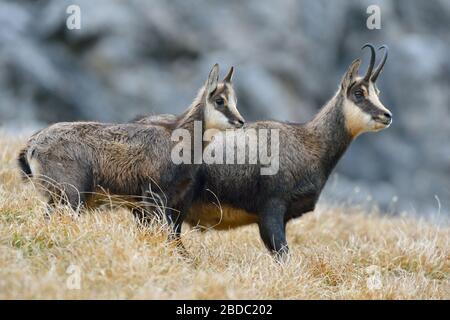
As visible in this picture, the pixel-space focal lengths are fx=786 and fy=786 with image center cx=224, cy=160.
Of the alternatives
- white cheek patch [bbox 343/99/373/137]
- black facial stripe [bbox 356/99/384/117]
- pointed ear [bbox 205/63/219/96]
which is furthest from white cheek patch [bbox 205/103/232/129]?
black facial stripe [bbox 356/99/384/117]

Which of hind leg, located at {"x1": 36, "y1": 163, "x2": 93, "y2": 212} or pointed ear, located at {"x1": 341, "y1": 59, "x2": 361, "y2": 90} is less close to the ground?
pointed ear, located at {"x1": 341, "y1": 59, "x2": 361, "y2": 90}

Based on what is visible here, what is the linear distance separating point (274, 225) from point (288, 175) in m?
0.57

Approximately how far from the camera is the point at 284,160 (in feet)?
28.3

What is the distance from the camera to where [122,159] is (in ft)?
26.6

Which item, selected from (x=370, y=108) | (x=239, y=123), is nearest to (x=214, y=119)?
(x=239, y=123)

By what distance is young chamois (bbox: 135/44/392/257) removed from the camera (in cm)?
850

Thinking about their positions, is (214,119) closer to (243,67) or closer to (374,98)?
(374,98)

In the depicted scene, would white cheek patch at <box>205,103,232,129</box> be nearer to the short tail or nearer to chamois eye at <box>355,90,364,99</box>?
chamois eye at <box>355,90,364,99</box>

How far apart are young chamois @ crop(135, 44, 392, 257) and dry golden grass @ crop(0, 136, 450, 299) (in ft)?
1.10

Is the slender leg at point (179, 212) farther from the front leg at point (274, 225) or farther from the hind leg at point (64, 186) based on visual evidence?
the hind leg at point (64, 186)

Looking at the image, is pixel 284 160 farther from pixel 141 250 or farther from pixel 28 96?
pixel 28 96

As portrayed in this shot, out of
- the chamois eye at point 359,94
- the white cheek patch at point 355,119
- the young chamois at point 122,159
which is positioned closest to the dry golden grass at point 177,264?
the young chamois at point 122,159
